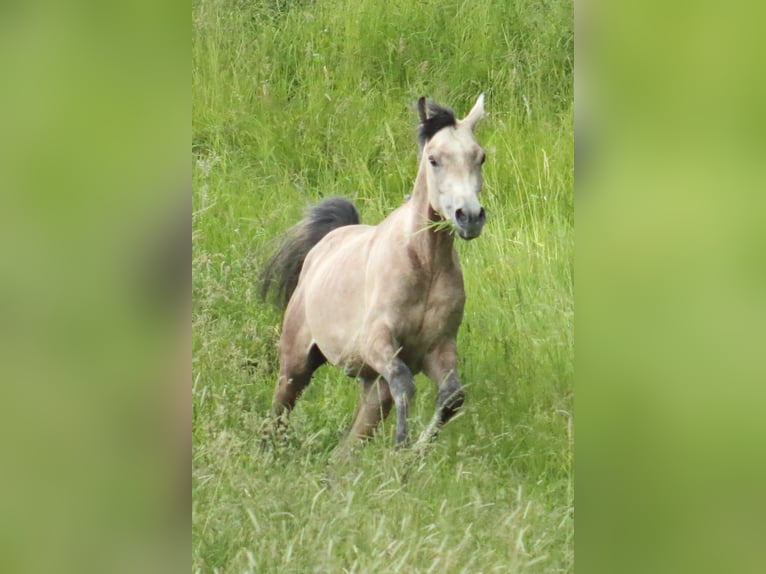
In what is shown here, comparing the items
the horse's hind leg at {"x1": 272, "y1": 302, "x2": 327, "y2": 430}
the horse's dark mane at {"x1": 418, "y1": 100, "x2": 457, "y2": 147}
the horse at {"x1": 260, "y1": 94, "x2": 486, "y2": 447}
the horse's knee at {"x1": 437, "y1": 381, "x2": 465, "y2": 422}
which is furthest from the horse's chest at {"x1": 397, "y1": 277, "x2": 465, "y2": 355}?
the horse's dark mane at {"x1": 418, "y1": 100, "x2": 457, "y2": 147}

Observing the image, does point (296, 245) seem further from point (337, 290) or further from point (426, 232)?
point (426, 232)

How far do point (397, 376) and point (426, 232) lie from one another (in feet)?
1.46

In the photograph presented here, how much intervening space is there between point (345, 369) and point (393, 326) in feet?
0.69

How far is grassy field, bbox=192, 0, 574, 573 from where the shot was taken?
279cm

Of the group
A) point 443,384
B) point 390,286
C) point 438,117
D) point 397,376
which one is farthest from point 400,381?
point 438,117

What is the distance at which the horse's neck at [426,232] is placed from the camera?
9.55 feet

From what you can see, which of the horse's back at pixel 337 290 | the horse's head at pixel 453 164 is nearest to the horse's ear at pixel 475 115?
the horse's head at pixel 453 164

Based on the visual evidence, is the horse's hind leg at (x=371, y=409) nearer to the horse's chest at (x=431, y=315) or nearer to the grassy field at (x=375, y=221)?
the grassy field at (x=375, y=221)

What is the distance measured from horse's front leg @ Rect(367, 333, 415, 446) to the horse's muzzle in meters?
0.41

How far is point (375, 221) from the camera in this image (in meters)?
3.01
